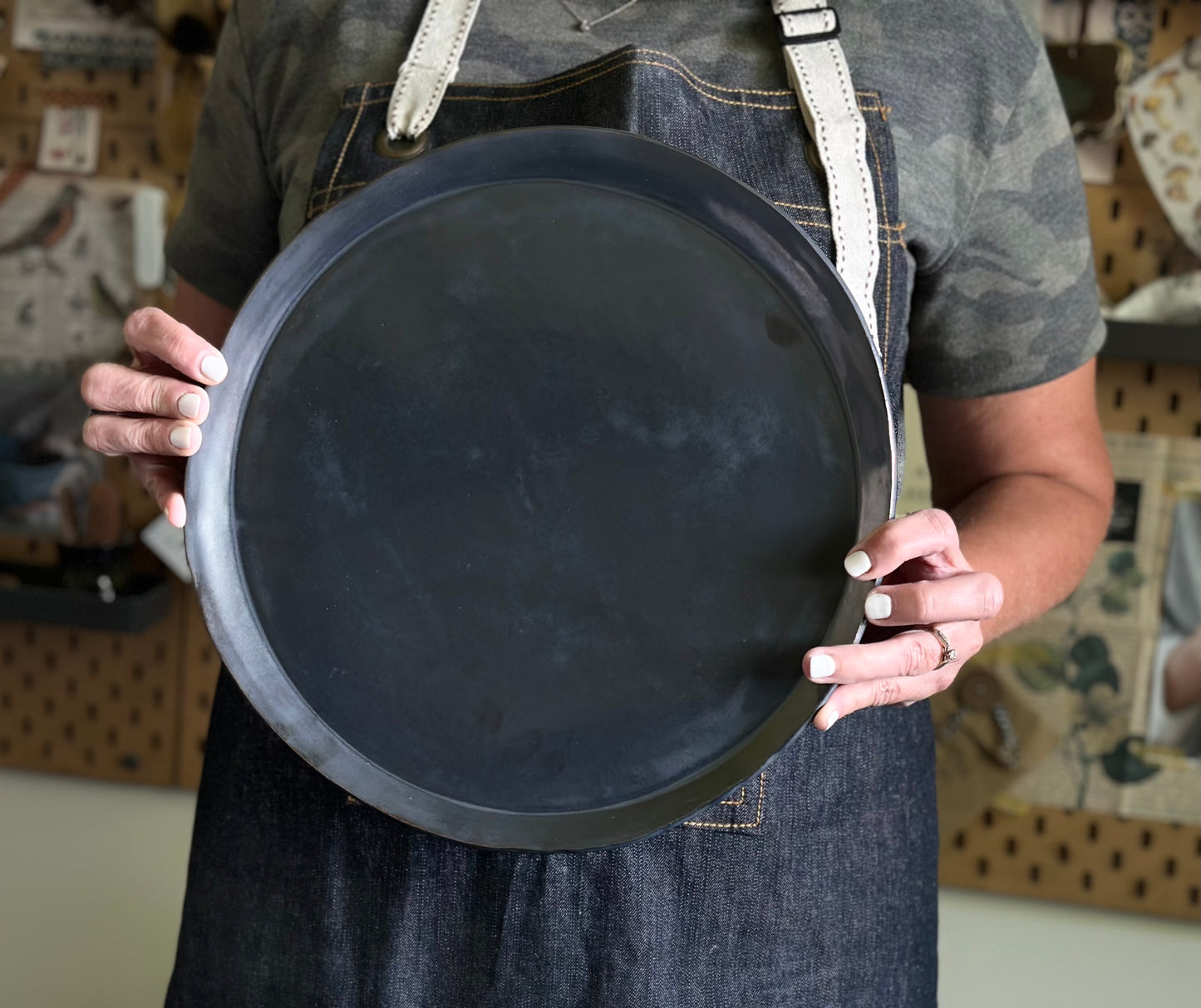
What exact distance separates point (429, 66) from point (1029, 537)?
51cm

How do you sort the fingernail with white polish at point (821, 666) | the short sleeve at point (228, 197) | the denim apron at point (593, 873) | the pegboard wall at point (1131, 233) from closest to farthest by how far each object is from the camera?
the fingernail with white polish at point (821, 666), the denim apron at point (593, 873), the short sleeve at point (228, 197), the pegboard wall at point (1131, 233)

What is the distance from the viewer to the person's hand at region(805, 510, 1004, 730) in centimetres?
52

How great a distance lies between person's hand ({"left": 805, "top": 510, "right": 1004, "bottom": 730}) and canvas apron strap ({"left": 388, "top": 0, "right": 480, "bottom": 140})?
0.41m

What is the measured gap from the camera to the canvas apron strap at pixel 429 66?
72 cm

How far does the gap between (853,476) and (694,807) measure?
0.19 metres

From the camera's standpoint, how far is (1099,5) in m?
1.44

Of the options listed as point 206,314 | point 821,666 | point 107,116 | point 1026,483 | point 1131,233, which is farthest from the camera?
point 107,116

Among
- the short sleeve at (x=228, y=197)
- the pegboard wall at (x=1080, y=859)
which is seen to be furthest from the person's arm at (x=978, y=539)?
the pegboard wall at (x=1080, y=859)

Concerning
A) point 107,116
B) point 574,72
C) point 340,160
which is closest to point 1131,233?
point 574,72

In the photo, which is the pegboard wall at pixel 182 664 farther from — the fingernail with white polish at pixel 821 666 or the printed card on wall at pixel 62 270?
the fingernail with white polish at pixel 821 666

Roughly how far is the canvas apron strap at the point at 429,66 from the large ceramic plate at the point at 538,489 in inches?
5.4

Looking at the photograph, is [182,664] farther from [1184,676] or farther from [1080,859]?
[1184,676]

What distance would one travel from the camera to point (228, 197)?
0.84 metres

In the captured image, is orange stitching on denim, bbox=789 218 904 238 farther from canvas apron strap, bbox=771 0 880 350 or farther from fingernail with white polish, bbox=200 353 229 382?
fingernail with white polish, bbox=200 353 229 382
